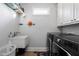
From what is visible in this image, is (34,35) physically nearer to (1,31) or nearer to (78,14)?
(1,31)

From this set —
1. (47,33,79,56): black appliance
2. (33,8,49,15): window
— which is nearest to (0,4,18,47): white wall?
(47,33,79,56): black appliance

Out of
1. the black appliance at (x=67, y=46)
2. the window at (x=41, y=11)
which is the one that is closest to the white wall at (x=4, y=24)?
the black appliance at (x=67, y=46)

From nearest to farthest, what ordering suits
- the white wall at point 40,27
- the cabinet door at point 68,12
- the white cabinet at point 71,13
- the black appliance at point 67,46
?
the black appliance at point 67,46, the white cabinet at point 71,13, the cabinet door at point 68,12, the white wall at point 40,27

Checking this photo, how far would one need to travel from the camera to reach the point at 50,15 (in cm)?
454

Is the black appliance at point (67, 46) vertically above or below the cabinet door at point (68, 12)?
below

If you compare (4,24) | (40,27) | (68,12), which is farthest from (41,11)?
(4,24)

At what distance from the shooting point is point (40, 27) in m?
4.54

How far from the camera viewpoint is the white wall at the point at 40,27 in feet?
14.8

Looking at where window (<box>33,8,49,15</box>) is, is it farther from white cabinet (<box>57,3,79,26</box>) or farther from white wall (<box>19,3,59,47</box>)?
white cabinet (<box>57,3,79,26</box>)

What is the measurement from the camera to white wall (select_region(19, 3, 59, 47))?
4512 mm

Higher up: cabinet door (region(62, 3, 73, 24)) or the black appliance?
cabinet door (region(62, 3, 73, 24))

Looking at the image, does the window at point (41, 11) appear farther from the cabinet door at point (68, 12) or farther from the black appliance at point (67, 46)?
the black appliance at point (67, 46)

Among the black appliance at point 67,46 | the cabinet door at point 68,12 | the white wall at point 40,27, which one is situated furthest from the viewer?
the white wall at point 40,27

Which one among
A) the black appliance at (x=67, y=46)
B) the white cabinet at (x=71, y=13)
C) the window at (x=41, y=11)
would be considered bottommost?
the black appliance at (x=67, y=46)
